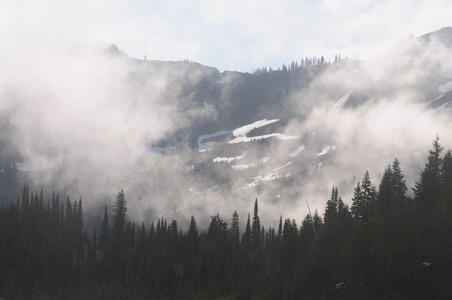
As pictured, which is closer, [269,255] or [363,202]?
A: [363,202]

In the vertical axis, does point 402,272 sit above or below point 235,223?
below

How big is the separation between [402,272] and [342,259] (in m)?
14.0

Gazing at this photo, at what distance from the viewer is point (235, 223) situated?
186 m

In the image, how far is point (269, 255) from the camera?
15400cm

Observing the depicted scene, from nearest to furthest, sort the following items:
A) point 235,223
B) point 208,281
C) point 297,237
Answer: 1. point 297,237
2. point 208,281
3. point 235,223

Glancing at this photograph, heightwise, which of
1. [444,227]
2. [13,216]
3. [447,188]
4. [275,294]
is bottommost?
[275,294]

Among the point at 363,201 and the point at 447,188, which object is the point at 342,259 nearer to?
the point at 447,188

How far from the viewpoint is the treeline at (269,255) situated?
Answer: 213 ft

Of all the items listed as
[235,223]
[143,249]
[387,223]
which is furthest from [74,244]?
Result: [387,223]

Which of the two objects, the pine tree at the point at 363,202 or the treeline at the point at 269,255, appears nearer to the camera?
the treeline at the point at 269,255

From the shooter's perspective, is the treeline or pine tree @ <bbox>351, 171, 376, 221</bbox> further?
pine tree @ <bbox>351, 171, 376, 221</bbox>

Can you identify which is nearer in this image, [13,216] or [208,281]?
[208,281]

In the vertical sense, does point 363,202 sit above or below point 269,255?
above

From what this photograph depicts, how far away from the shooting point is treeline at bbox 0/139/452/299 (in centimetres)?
6488
